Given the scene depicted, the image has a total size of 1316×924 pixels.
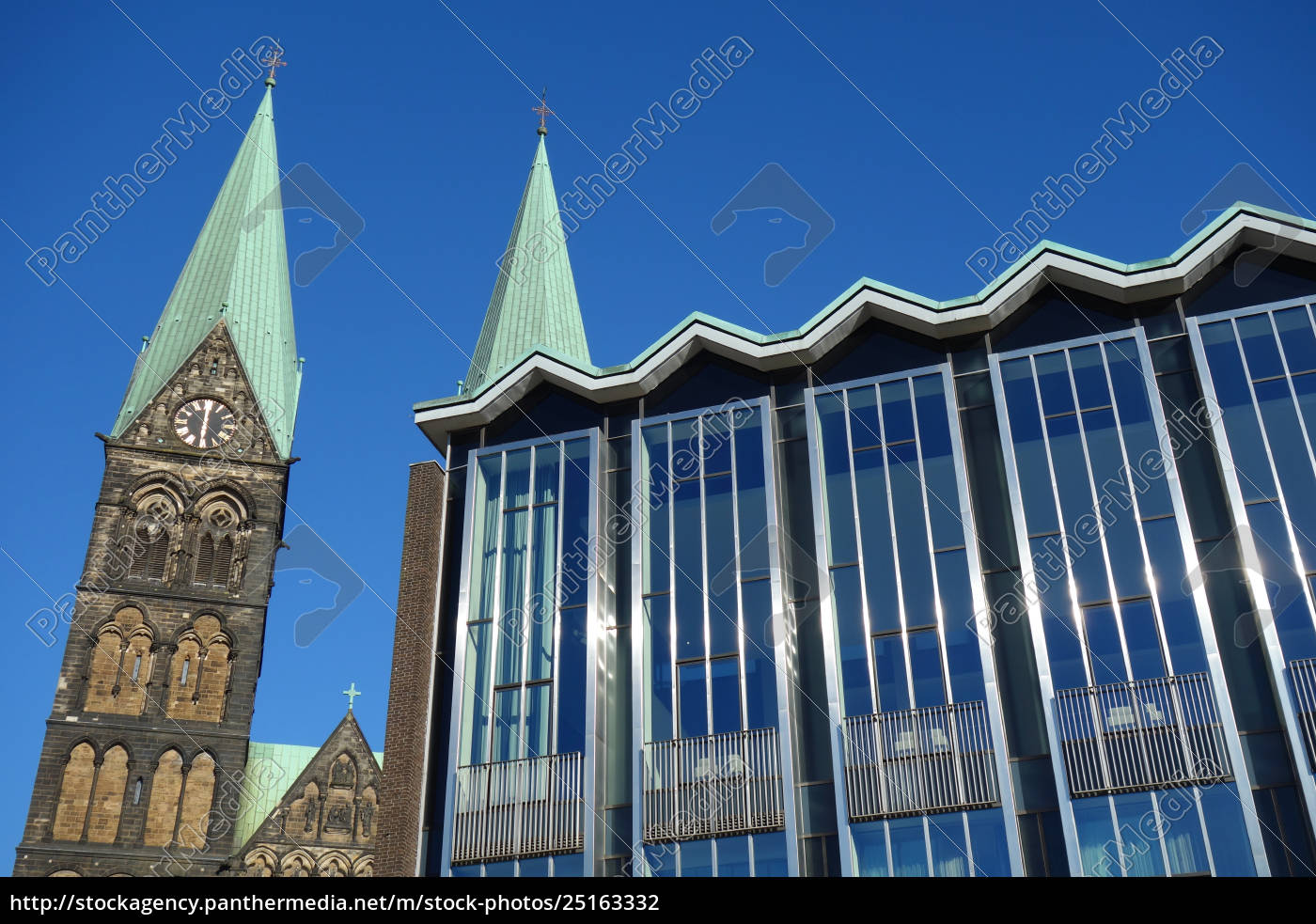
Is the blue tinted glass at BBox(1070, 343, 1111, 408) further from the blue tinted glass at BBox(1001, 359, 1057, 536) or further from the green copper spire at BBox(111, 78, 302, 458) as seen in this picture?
the green copper spire at BBox(111, 78, 302, 458)

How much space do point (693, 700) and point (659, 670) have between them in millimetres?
887

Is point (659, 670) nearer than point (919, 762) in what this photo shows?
No

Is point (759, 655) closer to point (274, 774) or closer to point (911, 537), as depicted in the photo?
point (911, 537)

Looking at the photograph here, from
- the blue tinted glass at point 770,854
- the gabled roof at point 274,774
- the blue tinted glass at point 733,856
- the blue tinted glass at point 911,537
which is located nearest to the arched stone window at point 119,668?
the gabled roof at point 274,774

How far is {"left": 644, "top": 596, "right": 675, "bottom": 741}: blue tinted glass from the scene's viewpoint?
24281mm

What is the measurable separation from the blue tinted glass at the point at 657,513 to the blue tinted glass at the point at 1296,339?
35.2 feet

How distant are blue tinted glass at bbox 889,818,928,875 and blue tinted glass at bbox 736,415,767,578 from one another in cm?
486

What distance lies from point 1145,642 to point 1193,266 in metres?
6.86

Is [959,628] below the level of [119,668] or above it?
below

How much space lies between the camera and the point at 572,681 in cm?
2500

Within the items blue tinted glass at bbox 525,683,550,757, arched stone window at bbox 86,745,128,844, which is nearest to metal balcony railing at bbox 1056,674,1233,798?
blue tinted glass at bbox 525,683,550,757

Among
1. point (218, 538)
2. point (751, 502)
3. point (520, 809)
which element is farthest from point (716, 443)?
point (218, 538)
